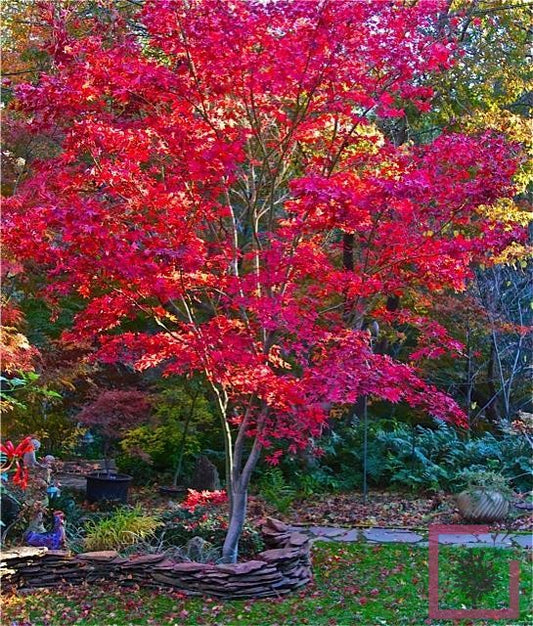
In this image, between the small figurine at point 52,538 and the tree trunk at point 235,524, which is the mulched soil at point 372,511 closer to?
the small figurine at point 52,538

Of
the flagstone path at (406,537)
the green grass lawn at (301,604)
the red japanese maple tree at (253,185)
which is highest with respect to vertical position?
the red japanese maple tree at (253,185)

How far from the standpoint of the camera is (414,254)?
491 cm


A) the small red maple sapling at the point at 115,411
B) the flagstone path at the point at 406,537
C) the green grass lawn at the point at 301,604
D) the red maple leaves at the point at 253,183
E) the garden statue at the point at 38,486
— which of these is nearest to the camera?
the green grass lawn at the point at 301,604

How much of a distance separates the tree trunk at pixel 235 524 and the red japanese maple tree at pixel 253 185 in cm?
1

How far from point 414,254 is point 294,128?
3.65 feet

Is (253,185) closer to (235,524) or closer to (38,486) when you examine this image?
(235,524)

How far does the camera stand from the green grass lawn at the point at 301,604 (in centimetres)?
436

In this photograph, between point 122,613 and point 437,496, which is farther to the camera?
point 437,496

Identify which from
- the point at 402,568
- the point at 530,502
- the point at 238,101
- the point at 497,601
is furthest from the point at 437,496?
the point at 238,101

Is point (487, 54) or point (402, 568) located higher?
point (487, 54)

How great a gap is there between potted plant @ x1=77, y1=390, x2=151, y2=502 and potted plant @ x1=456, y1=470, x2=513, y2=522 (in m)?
3.46

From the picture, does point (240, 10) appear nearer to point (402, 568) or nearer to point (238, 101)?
point (238, 101)

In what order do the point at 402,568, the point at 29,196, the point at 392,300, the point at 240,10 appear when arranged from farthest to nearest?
the point at 392,300
the point at 29,196
the point at 402,568
the point at 240,10

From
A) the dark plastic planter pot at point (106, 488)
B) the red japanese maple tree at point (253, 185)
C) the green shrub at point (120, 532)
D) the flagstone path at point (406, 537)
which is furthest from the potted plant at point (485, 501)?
the dark plastic planter pot at point (106, 488)
